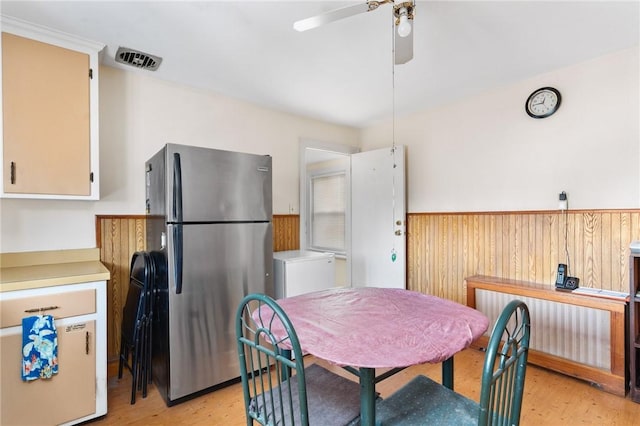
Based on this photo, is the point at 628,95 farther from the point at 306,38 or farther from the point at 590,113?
the point at 306,38

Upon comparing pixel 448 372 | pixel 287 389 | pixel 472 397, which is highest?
pixel 287 389

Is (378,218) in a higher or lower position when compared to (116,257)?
higher

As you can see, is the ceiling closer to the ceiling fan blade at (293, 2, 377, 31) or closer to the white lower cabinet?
the ceiling fan blade at (293, 2, 377, 31)

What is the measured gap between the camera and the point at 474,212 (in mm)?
3104

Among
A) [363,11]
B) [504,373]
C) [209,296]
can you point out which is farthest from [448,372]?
[363,11]

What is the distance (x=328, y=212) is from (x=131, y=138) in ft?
9.10

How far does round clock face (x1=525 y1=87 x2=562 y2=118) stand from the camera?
2.60m

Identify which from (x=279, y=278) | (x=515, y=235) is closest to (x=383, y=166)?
(x=515, y=235)

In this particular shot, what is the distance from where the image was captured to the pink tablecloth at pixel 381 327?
43.7 inches

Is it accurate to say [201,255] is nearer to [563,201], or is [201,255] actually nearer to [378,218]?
[378,218]

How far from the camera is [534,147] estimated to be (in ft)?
8.98

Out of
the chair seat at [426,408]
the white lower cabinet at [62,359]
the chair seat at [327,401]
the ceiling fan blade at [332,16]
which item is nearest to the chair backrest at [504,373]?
the chair seat at [426,408]

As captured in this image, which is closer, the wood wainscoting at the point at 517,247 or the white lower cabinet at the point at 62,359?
the white lower cabinet at the point at 62,359

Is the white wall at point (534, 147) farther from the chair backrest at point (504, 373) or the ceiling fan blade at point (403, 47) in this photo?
the chair backrest at point (504, 373)
